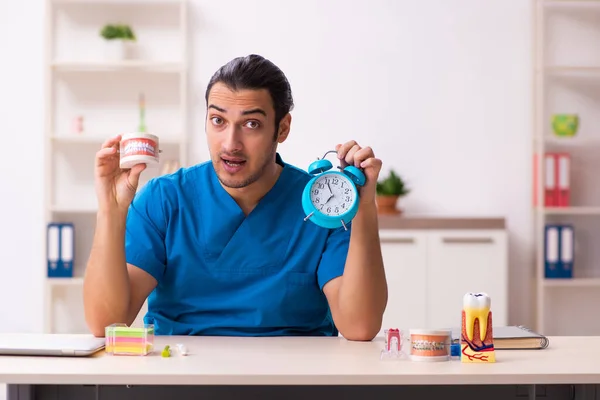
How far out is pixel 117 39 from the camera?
4.55 metres

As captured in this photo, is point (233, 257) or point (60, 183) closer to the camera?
point (233, 257)

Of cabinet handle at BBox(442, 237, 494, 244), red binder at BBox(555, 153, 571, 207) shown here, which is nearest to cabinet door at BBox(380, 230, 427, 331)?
cabinet handle at BBox(442, 237, 494, 244)

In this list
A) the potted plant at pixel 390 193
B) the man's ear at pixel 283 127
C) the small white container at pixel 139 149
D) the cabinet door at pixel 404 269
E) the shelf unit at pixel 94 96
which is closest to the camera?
the small white container at pixel 139 149

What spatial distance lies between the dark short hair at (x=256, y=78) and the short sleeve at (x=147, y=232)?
0.28 meters

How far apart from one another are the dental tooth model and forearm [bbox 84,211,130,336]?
0.77 meters

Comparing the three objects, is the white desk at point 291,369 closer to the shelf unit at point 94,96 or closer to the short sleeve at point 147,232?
the short sleeve at point 147,232

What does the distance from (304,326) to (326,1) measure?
3087mm

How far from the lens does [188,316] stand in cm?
198

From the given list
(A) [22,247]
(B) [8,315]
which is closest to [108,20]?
(A) [22,247]

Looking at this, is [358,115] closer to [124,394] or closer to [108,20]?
[108,20]

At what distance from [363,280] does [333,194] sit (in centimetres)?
24

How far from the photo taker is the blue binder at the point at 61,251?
14.6 ft

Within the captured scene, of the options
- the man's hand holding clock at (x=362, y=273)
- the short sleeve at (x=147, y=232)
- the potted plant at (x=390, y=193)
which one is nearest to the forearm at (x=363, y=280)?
the man's hand holding clock at (x=362, y=273)

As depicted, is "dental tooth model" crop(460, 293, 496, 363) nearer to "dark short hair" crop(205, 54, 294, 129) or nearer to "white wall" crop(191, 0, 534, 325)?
"dark short hair" crop(205, 54, 294, 129)
